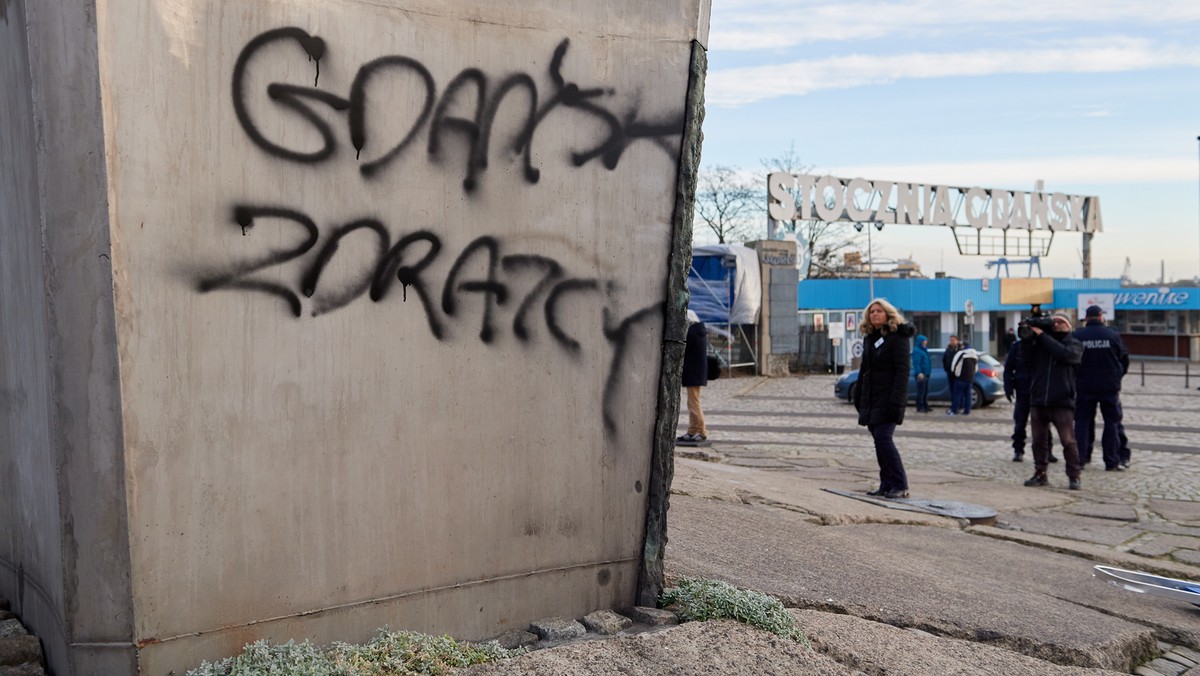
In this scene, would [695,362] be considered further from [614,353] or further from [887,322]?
[614,353]

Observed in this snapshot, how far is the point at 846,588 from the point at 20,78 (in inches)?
A: 160

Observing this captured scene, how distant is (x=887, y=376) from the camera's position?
845 centimetres

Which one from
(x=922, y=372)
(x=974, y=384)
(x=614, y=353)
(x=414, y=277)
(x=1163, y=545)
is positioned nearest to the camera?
(x=414, y=277)

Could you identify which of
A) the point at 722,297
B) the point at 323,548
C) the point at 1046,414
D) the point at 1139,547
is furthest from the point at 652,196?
the point at 722,297

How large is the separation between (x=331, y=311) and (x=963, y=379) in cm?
1695

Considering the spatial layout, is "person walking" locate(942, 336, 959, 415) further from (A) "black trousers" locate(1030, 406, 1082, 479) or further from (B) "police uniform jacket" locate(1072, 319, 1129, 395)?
(A) "black trousers" locate(1030, 406, 1082, 479)

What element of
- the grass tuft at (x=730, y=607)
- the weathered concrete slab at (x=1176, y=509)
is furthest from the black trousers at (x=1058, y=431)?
the grass tuft at (x=730, y=607)

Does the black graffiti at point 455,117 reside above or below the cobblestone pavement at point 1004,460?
above

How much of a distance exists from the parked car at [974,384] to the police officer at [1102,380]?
8.25 m

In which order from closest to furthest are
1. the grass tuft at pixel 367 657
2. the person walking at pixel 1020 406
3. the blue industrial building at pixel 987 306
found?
the grass tuft at pixel 367 657
the person walking at pixel 1020 406
the blue industrial building at pixel 987 306

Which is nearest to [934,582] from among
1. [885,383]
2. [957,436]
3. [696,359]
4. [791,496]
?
[791,496]

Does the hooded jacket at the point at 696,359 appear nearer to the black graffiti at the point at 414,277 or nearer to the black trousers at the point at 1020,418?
the black trousers at the point at 1020,418

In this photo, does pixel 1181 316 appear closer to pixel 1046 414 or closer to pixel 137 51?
pixel 1046 414

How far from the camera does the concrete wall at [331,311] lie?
304 cm
